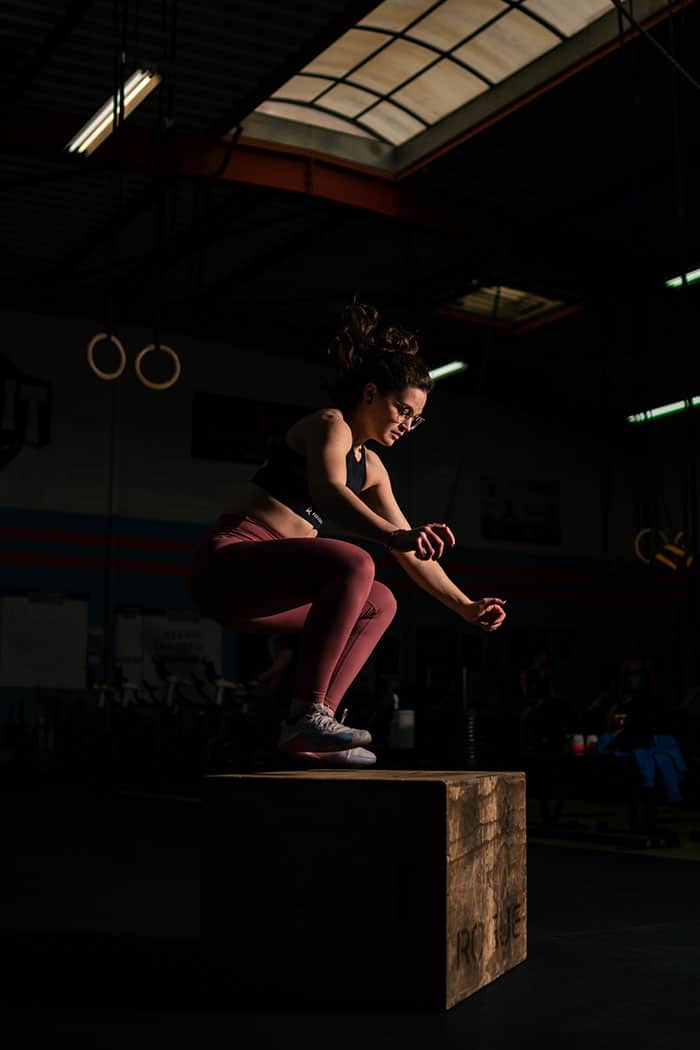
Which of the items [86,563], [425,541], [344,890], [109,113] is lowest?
[344,890]

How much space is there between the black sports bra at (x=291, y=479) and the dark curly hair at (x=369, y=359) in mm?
155

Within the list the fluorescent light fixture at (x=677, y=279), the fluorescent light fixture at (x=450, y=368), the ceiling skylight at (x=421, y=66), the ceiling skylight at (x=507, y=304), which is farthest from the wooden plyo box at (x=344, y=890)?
the fluorescent light fixture at (x=450, y=368)

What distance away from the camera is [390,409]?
2553 mm

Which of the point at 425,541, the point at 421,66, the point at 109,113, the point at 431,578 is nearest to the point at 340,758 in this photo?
the point at 431,578

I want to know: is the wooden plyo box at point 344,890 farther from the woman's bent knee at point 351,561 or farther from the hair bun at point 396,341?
the hair bun at point 396,341

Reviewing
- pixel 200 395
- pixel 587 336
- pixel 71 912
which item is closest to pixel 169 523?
pixel 200 395

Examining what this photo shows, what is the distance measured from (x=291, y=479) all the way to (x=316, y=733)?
0.55 metres

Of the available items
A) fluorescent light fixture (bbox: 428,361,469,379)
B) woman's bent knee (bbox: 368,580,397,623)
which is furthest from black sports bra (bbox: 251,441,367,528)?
fluorescent light fixture (bbox: 428,361,469,379)

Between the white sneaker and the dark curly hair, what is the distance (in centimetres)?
69

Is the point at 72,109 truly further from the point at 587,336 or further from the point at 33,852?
the point at 587,336

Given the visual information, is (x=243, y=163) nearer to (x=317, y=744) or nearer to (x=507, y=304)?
(x=507, y=304)

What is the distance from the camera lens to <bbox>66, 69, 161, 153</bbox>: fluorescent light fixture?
635 cm

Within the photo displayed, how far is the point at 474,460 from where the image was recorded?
584 inches

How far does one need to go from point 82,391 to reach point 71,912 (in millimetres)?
9999
